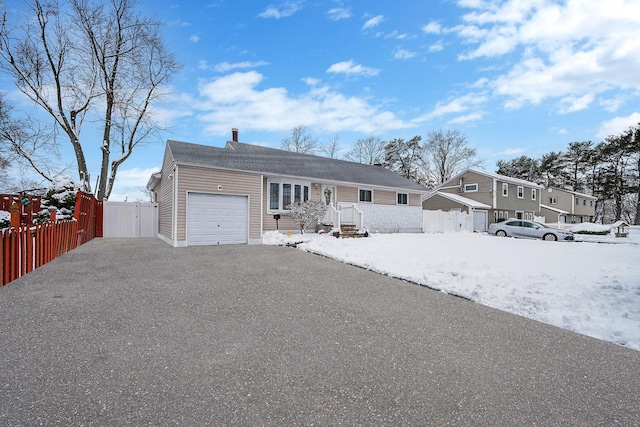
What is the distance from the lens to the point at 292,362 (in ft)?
8.92

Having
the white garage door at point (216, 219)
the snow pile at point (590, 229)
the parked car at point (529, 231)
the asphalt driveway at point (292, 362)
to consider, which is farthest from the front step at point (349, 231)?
the snow pile at point (590, 229)

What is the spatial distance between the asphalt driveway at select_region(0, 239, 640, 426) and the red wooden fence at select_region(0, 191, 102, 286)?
0.78 m

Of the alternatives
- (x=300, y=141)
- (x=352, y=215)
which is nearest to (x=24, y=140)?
(x=352, y=215)

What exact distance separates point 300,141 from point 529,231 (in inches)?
1062

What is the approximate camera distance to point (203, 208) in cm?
1154

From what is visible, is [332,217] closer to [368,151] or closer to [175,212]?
[175,212]

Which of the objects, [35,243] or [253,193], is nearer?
[35,243]

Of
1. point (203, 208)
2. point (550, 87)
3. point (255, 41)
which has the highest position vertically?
point (255, 41)

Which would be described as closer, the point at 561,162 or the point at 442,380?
the point at 442,380

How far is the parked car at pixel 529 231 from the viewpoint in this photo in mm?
17641

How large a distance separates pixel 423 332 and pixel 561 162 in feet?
172

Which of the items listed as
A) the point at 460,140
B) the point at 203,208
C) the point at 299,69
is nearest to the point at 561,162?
the point at 460,140

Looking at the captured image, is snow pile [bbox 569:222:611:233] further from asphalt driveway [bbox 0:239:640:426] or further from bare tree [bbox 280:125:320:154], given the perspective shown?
bare tree [bbox 280:125:320:154]

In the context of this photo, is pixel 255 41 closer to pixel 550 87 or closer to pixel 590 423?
pixel 550 87
